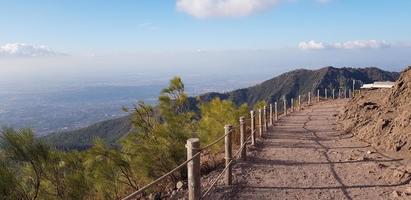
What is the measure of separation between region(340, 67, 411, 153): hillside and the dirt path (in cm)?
55

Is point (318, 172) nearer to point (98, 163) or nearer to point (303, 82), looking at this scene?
point (98, 163)

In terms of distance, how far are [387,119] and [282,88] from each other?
384 feet

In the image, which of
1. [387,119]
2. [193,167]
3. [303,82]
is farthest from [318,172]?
[303,82]

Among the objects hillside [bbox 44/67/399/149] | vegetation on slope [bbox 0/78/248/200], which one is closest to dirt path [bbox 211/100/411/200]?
vegetation on slope [bbox 0/78/248/200]

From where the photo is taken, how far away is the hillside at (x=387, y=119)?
13.9 m

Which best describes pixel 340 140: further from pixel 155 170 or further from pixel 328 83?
pixel 328 83

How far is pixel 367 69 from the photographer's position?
114688mm

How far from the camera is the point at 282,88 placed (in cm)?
13162

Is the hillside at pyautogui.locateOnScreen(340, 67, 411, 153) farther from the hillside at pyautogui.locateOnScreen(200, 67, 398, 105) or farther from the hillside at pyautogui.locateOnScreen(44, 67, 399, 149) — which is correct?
the hillside at pyautogui.locateOnScreen(200, 67, 398, 105)

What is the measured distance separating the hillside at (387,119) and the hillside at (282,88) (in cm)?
7891

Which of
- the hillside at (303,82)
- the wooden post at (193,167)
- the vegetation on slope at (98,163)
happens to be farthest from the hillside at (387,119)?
the hillside at (303,82)

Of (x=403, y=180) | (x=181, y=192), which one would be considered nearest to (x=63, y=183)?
(x=181, y=192)

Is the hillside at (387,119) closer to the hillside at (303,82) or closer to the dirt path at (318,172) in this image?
the dirt path at (318,172)

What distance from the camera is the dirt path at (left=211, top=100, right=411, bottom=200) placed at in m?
9.51
